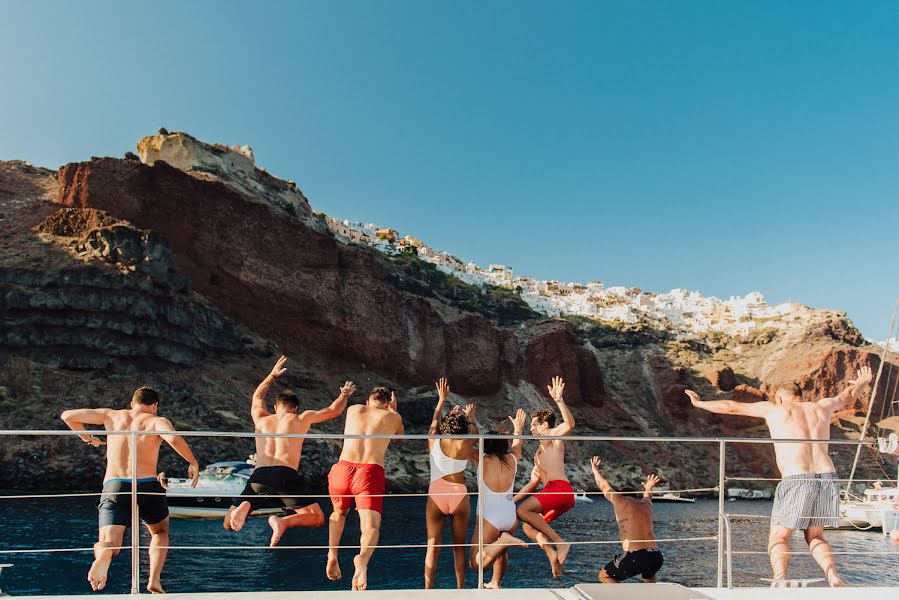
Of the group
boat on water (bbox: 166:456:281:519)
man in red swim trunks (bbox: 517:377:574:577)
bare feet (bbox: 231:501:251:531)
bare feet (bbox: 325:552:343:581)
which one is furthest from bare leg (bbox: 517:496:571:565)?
boat on water (bbox: 166:456:281:519)

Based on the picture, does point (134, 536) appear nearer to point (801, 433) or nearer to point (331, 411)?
point (331, 411)

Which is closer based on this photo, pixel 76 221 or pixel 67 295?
pixel 67 295

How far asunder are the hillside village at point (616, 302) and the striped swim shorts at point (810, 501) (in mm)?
111731

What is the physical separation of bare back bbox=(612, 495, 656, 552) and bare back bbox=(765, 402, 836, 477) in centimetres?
119

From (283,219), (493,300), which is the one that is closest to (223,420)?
(283,219)

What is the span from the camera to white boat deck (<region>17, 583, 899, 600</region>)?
3771mm

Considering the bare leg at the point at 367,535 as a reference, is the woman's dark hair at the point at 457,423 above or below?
above

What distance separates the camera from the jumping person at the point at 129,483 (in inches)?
224

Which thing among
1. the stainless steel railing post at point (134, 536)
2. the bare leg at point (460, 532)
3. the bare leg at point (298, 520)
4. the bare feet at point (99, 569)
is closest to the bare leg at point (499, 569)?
the bare leg at point (460, 532)

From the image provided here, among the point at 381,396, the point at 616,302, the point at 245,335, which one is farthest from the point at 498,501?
the point at 616,302

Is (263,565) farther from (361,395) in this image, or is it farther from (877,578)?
(361,395)

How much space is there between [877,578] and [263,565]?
570 inches

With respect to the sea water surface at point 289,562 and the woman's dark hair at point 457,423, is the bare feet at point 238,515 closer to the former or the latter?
the woman's dark hair at point 457,423

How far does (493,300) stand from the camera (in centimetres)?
9719
